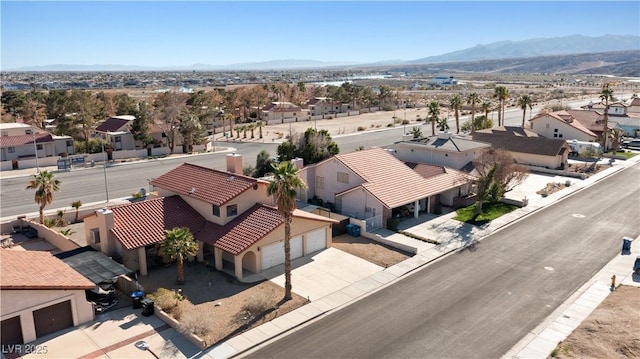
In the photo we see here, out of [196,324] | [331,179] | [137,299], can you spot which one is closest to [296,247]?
[196,324]

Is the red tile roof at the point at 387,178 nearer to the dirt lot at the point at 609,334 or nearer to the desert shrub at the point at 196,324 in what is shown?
the dirt lot at the point at 609,334

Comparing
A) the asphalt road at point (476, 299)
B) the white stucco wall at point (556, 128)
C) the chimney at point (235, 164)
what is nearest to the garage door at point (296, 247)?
the asphalt road at point (476, 299)

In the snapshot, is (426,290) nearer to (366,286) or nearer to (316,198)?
(366,286)

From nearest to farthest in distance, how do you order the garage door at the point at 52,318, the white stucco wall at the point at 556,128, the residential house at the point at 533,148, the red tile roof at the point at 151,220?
the garage door at the point at 52,318 → the red tile roof at the point at 151,220 → the residential house at the point at 533,148 → the white stucco wall at the point at 556,128

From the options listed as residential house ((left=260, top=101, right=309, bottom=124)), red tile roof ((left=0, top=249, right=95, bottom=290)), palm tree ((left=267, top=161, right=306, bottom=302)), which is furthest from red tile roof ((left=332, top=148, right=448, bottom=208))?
residential house ((left=260, top=101, right=309, bottom=124))

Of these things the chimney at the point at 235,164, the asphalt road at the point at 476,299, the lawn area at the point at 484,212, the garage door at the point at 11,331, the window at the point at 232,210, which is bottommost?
the asphalt road at the point at 476,299

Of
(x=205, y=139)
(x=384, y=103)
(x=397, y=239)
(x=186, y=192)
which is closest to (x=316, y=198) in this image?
(x=397, y=239)
